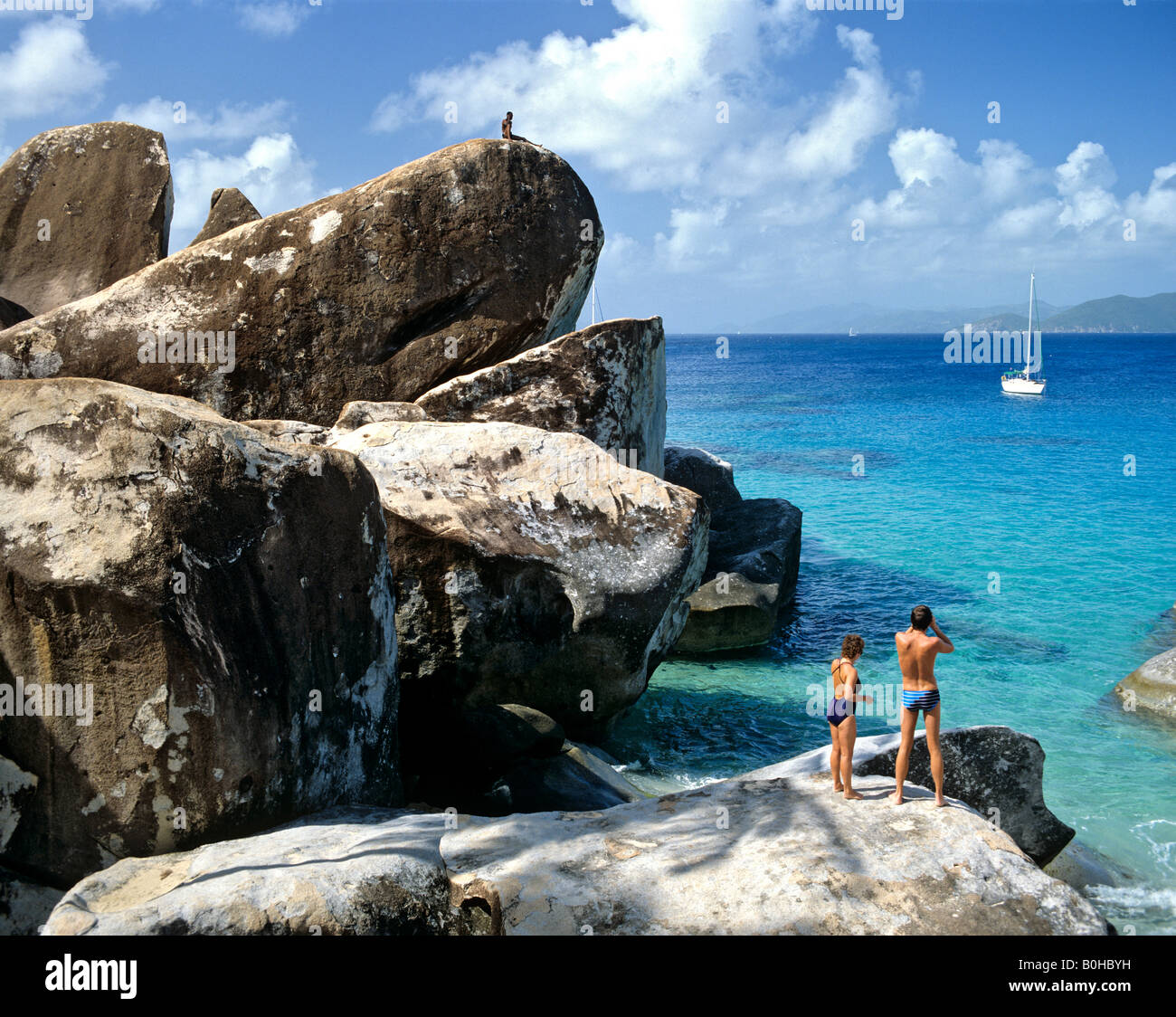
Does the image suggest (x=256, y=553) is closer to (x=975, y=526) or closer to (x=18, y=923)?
(x=18, y=923)

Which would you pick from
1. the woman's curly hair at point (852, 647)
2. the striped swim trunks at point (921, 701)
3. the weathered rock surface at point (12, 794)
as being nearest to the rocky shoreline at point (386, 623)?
the weathered rock surface at point (12, 794)

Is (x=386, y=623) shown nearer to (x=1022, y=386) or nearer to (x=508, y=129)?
(x=508, y=129)

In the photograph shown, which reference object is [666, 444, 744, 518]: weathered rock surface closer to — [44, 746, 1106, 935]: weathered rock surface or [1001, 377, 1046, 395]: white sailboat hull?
[44, 746, 1106, 935]: weathered rock surface

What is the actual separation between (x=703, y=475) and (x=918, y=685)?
1296 cm

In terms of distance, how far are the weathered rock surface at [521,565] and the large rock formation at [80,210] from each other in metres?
7.23

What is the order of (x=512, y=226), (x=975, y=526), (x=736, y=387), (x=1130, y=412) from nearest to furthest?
1. (x=512, y=226)
2. (x=975, y=526)
3. (x=1130, y=412)
4. (x=736, y=387)

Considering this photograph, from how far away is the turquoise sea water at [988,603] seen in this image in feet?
39.3

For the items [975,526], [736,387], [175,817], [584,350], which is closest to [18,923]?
[175,817]

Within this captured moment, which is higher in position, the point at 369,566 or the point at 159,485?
the point at 159,485

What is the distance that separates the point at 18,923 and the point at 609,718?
647cm

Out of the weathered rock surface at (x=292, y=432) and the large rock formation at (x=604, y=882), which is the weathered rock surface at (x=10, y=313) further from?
the large rock formation at (x=604, y=882)

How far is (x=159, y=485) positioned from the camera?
6.10 metres

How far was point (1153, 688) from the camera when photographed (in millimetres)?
13844

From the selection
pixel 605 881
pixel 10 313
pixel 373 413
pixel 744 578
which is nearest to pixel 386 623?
pixel 605 881
